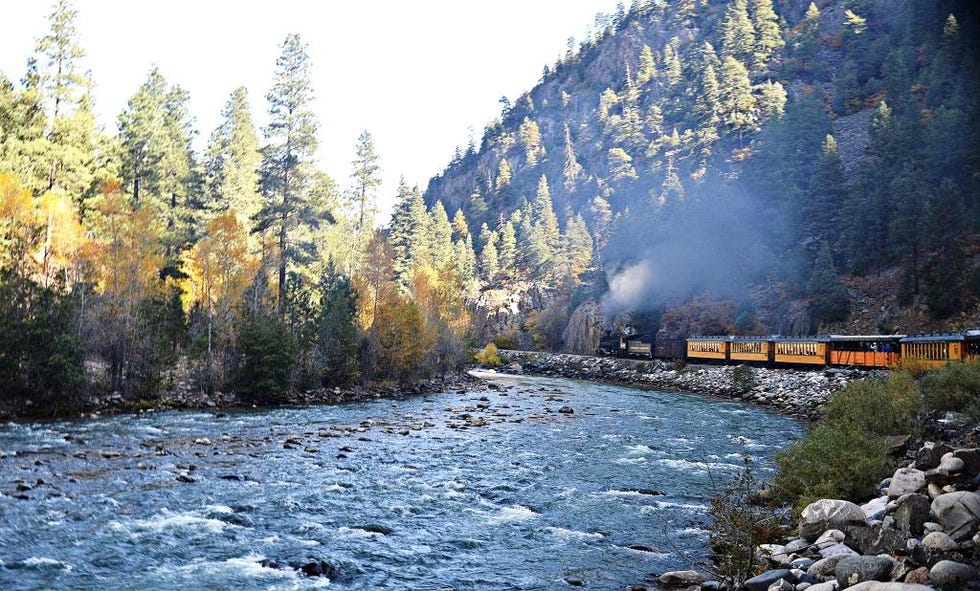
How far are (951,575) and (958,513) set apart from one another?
1900 mm

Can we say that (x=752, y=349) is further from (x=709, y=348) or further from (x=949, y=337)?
(x=949, y=337)

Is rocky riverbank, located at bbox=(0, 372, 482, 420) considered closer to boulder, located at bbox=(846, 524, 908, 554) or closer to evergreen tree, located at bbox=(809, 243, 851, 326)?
boulder, located at bbox=(846, 524, 908, 554)

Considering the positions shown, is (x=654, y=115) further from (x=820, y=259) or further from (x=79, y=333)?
(x=79, y=333)

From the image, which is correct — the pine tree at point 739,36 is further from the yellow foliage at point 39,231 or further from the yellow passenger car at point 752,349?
the yellow foliage at point 39,231

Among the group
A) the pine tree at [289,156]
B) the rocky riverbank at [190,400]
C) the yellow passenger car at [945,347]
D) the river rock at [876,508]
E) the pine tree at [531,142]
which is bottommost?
the rocky riverbank at [190,400]

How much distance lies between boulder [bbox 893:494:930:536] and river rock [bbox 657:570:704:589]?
8.10ft

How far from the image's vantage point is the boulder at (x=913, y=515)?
7513 millimetres

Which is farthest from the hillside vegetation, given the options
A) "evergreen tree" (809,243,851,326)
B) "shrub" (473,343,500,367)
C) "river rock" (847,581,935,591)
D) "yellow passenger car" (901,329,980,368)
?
"shrub" (473,343,500,367)

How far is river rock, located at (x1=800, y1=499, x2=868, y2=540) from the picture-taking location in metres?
8.62

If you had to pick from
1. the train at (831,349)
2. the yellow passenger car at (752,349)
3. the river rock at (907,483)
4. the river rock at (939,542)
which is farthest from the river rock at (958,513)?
the yellow passenger car at (752,349)

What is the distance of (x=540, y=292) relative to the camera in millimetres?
94438

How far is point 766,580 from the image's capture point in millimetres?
7074

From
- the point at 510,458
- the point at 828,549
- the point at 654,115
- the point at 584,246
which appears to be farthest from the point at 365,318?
the point at 654,115

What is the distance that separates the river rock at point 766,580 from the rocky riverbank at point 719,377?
21356mm
